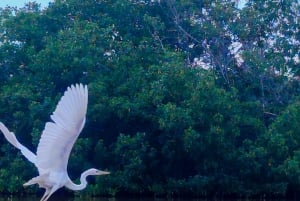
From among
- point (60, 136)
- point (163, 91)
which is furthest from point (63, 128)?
point (163, 91)

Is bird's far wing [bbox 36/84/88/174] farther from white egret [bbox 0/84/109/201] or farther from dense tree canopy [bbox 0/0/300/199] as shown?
dense tree canopy [bbox 0/0/300/199]

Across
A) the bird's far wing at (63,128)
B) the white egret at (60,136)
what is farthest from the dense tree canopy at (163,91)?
the bird's far wing at (63,128)

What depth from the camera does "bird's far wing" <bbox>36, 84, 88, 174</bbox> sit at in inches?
480

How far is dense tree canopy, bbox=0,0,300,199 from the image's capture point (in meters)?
24.4

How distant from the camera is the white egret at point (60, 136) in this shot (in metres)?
12.2

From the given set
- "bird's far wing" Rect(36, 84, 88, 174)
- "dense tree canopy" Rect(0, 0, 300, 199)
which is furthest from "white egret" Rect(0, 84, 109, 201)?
"dense tree canopy" Rect(0, 0, 300, 199)

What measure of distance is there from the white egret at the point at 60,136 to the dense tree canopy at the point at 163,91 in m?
9.31

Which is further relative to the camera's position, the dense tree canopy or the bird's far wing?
the dense tree canopy

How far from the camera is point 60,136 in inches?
512

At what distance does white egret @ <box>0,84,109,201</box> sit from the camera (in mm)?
12242

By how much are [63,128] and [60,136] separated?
23cm

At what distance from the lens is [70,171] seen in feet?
82.4

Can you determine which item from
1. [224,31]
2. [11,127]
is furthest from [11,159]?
[224,31]

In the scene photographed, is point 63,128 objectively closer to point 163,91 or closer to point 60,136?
point 60,136
